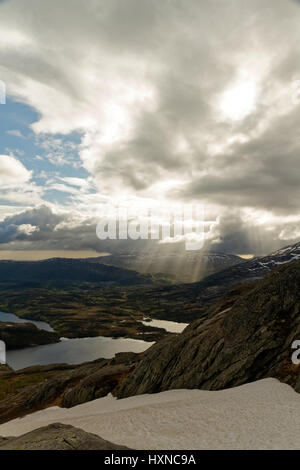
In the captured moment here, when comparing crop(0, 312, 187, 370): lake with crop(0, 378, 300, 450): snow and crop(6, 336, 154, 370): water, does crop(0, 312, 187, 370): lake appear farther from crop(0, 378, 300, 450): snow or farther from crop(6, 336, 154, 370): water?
crop(0, 378, 300, 450): snow

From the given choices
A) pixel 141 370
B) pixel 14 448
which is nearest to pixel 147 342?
pixel 141 370

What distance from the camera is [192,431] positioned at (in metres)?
18.2

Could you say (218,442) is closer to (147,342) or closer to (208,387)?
(208,387)

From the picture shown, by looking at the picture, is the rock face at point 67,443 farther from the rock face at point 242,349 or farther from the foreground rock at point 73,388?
the foreground rock at point 73,388

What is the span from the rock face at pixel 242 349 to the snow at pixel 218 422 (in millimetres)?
2367

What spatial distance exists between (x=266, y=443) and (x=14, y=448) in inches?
704

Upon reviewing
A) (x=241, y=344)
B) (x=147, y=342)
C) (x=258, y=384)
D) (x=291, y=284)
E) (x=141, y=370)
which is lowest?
(x=147, y=342)

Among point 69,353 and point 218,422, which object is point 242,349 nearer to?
point 218,422

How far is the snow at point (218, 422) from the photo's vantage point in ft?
52.9

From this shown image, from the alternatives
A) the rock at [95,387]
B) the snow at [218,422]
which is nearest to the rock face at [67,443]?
the snow at [218,422]

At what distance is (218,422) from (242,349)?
44.7ft

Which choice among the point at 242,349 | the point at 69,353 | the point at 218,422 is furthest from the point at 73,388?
the point at 69,353

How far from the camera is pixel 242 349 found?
31.1m

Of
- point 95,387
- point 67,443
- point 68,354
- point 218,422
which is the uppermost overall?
point 67,443
